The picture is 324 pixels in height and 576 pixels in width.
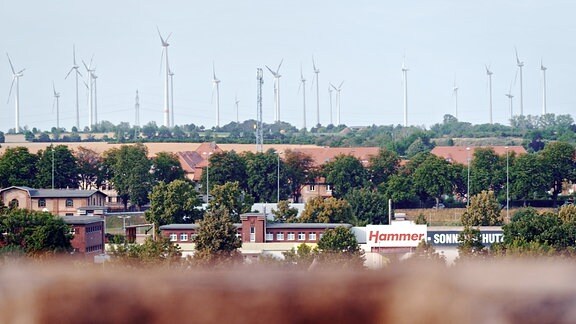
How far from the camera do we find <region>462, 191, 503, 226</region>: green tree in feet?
94.6

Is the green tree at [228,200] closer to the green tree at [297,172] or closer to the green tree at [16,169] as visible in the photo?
the green tree at [16,169]

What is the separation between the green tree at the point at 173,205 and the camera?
29547 mm

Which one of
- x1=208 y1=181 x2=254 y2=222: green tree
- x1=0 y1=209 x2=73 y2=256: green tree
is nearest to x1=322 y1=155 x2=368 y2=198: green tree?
x1=208 y1=181 x2=254 y2=222: green tree

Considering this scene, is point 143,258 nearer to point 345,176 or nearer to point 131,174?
point 131,174

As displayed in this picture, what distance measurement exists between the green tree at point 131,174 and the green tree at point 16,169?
9.94ft

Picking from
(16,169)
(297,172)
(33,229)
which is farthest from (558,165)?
(33,229)

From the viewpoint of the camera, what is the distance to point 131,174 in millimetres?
39219

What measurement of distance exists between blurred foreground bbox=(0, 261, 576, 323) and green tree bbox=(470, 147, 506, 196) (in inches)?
1522

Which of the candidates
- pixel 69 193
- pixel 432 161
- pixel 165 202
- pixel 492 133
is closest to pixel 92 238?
pixel 165 202

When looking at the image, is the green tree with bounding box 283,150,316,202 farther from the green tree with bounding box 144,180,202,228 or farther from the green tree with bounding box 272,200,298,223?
the green tree with bounding box 272,200,298,223

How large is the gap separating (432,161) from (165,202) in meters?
12.1

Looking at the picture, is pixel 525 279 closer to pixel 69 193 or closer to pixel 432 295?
pixel 432 295

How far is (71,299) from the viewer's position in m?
0.59

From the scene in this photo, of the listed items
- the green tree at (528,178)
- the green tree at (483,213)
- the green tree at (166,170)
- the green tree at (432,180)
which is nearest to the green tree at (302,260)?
the green tree at (483,213)
